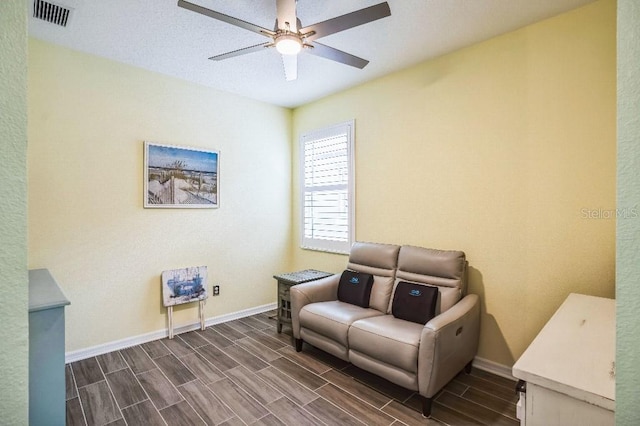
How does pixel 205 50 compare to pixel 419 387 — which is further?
pixel 205 50

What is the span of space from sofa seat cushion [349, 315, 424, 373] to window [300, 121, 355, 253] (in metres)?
1.41

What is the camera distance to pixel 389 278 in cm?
303

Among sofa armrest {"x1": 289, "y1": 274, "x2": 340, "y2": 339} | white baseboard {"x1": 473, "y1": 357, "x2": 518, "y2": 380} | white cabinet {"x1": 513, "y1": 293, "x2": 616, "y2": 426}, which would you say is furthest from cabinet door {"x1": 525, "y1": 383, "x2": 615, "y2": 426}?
sofa armrest {"x1": 289, "y1": 274, "x2": 340, "y2": 339}

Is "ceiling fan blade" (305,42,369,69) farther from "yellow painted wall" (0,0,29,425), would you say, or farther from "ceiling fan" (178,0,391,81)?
"yellow painted wall" (0,0,29,425)

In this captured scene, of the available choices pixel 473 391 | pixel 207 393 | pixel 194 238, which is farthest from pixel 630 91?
pixel 194 238

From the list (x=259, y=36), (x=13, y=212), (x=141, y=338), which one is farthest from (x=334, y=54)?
(x=141, y=338)

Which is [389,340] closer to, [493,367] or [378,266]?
[378,266]

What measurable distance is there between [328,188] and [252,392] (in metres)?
2.43

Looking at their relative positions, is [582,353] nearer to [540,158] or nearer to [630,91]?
[630,91]

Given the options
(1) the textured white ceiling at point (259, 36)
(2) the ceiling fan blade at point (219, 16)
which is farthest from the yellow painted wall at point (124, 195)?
(2) the ceiling fan blade at point (219, 16)

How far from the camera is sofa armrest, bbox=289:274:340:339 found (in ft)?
9.82

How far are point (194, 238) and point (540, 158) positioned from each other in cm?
344

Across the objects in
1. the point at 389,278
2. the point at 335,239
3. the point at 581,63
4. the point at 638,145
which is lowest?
the point at 389,278

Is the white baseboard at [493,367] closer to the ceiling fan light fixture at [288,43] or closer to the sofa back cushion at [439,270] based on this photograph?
the sofa back cushion at [439,270]
